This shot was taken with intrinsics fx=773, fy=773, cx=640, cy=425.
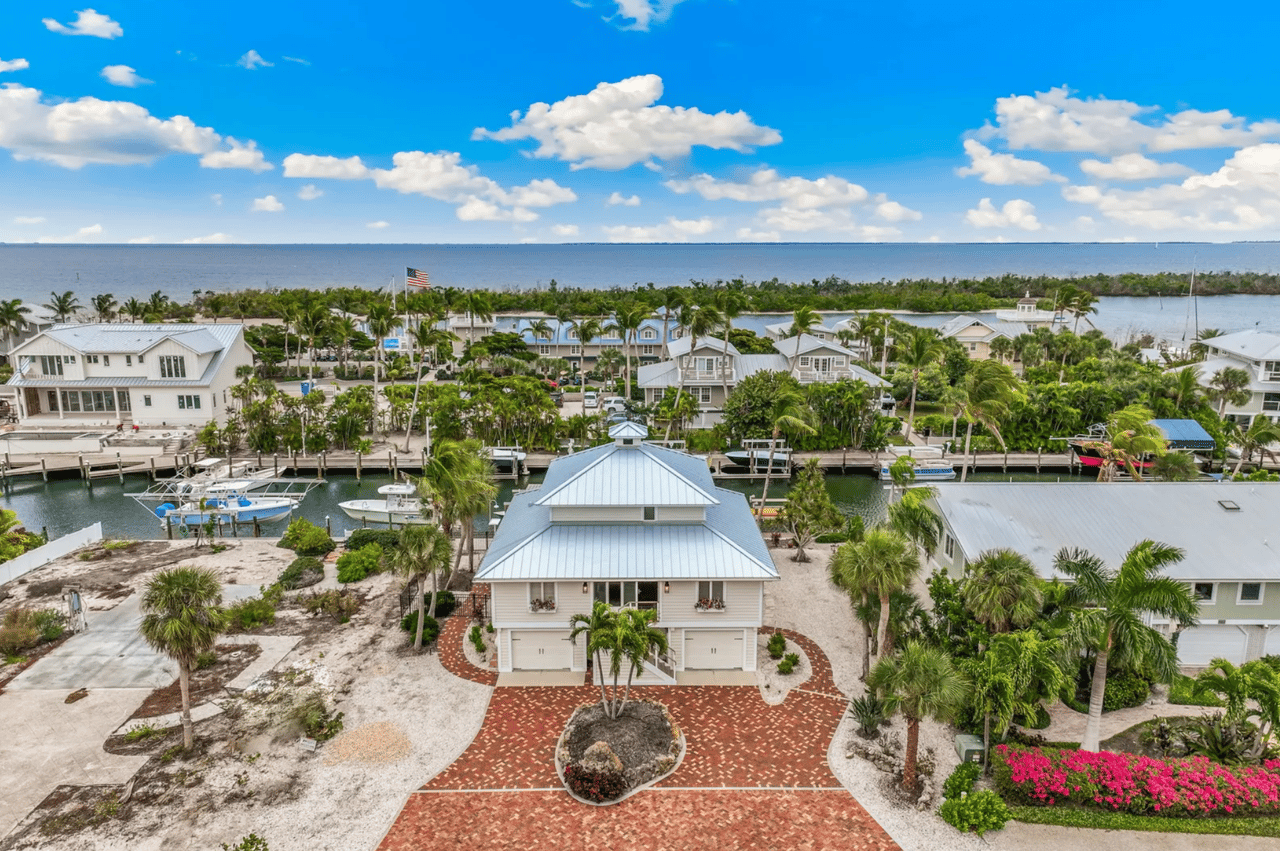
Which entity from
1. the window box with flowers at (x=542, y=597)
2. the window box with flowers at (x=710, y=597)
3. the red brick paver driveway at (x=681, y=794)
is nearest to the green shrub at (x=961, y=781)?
the red brick paver driveway at (x=681, y=794)

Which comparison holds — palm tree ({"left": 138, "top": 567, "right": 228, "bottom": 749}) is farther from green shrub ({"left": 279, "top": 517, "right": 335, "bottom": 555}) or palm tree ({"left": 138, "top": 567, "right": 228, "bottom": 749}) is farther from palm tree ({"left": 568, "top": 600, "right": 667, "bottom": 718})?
green shrub ({"left": 279, "top": 517, "right": 335, "bottom": 555})

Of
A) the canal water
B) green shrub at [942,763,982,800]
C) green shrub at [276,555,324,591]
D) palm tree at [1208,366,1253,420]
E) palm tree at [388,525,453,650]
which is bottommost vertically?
the canal water

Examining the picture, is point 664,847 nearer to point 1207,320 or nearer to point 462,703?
point 462,703

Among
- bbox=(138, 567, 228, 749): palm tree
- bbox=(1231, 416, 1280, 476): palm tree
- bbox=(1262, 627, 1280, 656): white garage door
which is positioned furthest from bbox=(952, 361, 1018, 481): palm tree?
bbox=(138, 567, 228, 749): palm tree

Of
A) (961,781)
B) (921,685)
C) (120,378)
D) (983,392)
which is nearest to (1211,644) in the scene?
(961,781)

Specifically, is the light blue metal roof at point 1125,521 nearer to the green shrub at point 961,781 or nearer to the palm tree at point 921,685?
the green shrub at point 961,781

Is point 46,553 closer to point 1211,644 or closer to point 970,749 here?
point 970,749

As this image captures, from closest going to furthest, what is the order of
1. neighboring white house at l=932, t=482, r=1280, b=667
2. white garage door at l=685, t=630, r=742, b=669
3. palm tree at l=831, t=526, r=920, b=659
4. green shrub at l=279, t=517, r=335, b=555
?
1. palm tree at l=831, t=526, r=920, b=659
2. white garage door at l=685, t=630, r=742, b=669
3. neighboring white house at l=932, t=482, r=1280, b=667
4. green shrub at l=279, t=517, r=335, b=555

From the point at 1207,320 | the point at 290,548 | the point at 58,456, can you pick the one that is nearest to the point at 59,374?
the point at 58,456
